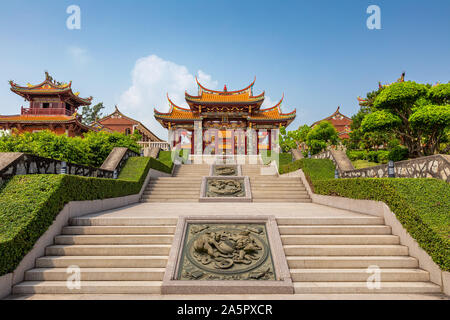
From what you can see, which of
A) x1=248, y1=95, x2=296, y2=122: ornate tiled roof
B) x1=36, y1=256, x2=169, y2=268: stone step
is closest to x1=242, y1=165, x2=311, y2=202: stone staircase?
x1=36, y1=256, x2=169, y2=268: stone step

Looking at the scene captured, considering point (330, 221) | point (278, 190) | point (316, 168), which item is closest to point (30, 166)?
point (330, 221)

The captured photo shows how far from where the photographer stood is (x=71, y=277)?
374 cm

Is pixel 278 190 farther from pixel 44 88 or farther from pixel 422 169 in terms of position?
pixel 44 88

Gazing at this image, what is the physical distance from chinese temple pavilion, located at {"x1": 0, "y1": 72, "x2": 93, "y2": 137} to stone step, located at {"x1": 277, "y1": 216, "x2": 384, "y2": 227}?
23.8 meters

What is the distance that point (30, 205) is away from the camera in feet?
13.6

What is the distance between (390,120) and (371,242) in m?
7.49

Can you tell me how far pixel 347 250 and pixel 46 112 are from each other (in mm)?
28051

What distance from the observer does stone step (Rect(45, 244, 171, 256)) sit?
4.20 meters

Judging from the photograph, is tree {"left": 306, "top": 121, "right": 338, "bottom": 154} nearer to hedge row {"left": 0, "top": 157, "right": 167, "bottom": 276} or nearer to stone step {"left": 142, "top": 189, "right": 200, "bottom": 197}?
stone step {"left": 142, "top": 189, "right": 200, "bottom": 197}

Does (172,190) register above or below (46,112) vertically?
below

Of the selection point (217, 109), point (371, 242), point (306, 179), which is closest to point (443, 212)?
point (371, 242)

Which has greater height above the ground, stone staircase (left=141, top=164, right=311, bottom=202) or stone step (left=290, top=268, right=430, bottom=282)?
stone staircase (left=141, top=164, right=311, bottom=202)

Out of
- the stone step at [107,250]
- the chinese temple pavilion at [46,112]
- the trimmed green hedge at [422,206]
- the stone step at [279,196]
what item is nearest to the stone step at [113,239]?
the stone step at [107,250]
